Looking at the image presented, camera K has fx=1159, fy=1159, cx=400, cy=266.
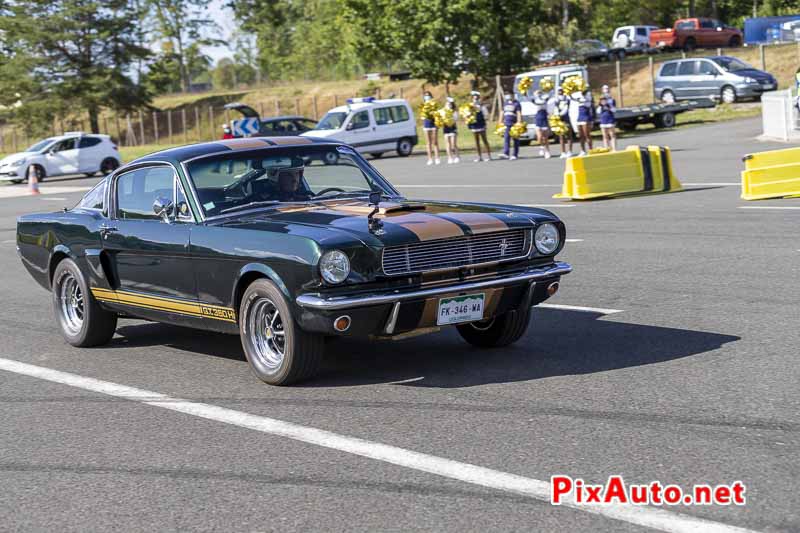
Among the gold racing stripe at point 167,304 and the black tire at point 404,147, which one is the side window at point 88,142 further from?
the gold racing stripe at point 167,304

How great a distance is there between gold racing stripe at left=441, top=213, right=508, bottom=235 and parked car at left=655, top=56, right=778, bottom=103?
119 ft

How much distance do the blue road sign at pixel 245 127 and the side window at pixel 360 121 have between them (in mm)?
3415

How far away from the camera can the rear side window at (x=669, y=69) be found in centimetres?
4259

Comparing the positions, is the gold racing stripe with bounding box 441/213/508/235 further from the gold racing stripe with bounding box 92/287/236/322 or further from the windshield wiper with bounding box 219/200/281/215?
the gold racing stripe with bounding box 92/287/236/322

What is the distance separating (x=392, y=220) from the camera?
22.6 feet

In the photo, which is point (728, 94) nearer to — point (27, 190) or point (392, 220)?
point (27, 190)

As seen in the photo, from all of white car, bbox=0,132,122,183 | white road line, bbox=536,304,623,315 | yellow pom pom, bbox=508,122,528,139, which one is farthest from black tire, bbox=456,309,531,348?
white car, bbox=0,132,122,183

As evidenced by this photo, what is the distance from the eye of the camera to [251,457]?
5.50 meters

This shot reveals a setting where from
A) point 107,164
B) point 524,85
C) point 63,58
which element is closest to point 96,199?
point 524,85

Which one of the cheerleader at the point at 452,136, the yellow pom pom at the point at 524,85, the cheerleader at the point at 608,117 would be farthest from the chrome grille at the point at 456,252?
the cheerleader at the point at 452,136

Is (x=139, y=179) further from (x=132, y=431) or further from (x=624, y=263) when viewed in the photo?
(x=624, y=263)

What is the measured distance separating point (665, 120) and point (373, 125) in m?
9.44

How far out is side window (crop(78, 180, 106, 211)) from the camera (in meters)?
8.85

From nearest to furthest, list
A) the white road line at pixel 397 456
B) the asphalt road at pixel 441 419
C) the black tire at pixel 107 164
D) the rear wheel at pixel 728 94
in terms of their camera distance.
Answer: the white road line at pixel 397 456 → the asphalt road at pixel 441 419 → the black tire at pixel 107 164 → the rear wheel at pixel 728 94
